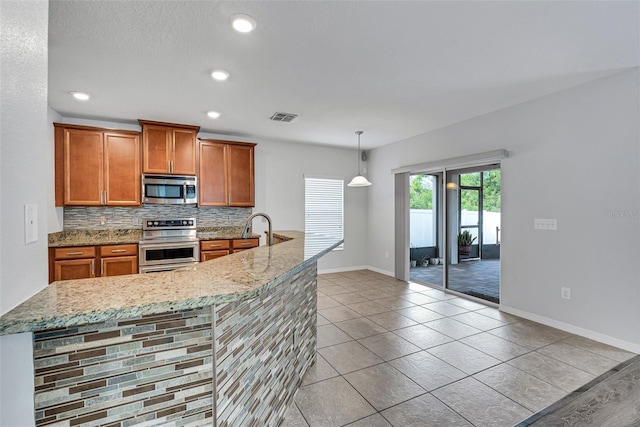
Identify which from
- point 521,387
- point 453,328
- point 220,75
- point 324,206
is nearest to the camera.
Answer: point 521,387

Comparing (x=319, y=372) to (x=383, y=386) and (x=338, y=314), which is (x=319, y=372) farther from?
(x=338, y=314)

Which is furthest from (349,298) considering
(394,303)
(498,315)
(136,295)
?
(136,295)

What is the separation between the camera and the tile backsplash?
4.28 m

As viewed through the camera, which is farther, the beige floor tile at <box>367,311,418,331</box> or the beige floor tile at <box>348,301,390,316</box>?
the beige floor tile at <box>348,301,390,316</box>

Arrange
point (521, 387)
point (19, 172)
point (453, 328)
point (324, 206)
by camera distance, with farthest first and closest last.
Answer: point (324, 206) < point (453, 328) < point (521, 387) < point (19, 172)

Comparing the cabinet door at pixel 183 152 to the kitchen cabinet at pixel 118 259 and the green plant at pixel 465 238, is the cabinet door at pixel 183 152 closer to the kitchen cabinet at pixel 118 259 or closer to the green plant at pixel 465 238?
the kitchen cabinet at pixel 118 259

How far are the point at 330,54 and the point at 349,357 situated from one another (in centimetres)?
268

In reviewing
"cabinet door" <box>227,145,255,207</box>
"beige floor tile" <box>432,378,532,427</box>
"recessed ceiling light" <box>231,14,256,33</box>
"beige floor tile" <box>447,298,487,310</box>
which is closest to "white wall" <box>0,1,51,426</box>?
"recessed ceiling light" <box>231,14,256,33</box>

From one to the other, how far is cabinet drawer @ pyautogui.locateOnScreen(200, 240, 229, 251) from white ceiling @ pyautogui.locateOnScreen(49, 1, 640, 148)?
1.81m

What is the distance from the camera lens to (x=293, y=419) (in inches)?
77.2

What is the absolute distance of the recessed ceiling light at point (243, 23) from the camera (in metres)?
2.05

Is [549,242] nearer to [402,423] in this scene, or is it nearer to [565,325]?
[565,325]

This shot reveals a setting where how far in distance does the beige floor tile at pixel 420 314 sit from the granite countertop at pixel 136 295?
2.71 metres

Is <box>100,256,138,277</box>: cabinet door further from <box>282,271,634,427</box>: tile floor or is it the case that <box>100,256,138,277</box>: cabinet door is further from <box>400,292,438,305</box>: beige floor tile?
<box>400,292,438,305</box>: beige floor tile
